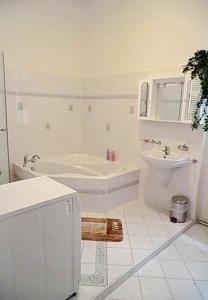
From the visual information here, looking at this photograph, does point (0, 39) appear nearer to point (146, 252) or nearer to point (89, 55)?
point (89, 55)

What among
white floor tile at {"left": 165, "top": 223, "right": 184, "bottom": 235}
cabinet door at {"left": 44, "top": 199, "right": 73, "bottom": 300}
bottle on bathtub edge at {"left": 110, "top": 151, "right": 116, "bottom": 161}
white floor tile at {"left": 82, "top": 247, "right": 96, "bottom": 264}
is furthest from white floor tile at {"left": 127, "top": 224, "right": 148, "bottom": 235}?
bottle on bathtub edge at {"left": 110, "top": 151, "right": 116, "bottom": 161}

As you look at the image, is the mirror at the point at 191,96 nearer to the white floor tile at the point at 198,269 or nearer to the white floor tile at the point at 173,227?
the white floor tile at the point at 173,227

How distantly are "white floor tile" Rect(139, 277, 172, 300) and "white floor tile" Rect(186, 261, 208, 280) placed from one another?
0.30 meters

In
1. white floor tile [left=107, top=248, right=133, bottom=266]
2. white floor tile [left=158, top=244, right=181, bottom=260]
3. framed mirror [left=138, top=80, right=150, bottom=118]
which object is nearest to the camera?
white floor tile [left=107, top=248, right=133, bottom=266]

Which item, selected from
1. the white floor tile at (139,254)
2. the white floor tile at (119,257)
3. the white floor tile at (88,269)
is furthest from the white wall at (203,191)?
the white floor tile at (88,269)

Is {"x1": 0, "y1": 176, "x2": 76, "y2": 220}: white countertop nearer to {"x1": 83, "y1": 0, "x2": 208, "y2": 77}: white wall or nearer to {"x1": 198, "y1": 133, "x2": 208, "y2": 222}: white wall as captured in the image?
{"x1": 198, "y1": 133, "x2": 208, "y2": 222}: white wall

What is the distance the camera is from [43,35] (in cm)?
339

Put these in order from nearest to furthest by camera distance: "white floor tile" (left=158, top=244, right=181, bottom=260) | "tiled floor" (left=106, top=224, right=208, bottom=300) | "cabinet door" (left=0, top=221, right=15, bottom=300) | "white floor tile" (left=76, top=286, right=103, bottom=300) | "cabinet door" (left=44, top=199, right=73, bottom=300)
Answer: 1. "cabinet door" (left=0, top=221, right=15, bottom=300)
2. "cabinet door" (left=44, top=199, right=73, bottom=300)
3. "white floor tile" (left=76, top=286, right=103, bottom=300)
4. "tiled floor" (left=106, top=224, right=208, bottom=300)
5. "white floor tile" (left=158, top=244, right=181, bottom=260)

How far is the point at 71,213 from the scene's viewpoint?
1.47 metres

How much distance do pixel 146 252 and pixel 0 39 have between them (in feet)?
10.1

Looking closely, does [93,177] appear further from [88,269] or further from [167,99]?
[167,99]

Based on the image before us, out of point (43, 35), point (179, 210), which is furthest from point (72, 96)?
point (179, 210)

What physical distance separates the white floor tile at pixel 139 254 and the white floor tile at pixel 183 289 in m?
0.29

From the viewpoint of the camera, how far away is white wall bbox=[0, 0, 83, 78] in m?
3.07
